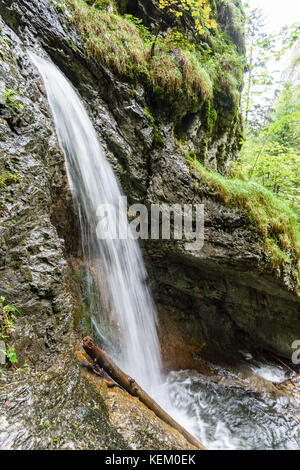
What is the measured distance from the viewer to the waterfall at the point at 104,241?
347 cm

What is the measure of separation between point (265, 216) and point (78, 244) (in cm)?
398

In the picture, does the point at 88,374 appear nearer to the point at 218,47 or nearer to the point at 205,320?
the point at 205,320

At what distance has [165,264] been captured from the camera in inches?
212

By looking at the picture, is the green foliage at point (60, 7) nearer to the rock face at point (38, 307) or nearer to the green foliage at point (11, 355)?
the rock face at point (38, 307)

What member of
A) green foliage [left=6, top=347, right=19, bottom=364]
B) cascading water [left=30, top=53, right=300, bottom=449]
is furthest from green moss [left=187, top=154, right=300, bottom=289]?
green foliage [left=6, top=347, right=19, bottom=364]

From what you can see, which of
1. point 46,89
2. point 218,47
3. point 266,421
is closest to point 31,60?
point 46,89

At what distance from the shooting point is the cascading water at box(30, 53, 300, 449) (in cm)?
337

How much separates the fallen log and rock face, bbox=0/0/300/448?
1.20 feet

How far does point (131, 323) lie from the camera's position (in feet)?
14.0

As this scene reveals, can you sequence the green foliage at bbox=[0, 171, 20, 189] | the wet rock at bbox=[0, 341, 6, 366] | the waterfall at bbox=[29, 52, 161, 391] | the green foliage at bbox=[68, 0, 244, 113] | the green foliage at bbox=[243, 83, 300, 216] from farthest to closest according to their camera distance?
the green foliage at bbox=[243, 83, 300, 216] < the green foliage at bbox=[68, 0, 244, 113] < the waterfall at bbox=[29, 52, 161, 391] < the green foliage at bbox=[0, 171, 20, 189] < the wet rock at bbox=[0, 341, 6, 366]

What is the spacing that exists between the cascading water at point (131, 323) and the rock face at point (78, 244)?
29 centimetres

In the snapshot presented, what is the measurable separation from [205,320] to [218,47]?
7679 millimetres

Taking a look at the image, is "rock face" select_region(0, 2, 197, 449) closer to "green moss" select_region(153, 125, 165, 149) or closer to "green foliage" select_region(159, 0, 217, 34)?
"green moss" select_region(153, 125, 165, 149)

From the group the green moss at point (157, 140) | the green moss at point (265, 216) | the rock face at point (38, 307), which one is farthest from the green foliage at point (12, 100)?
the green moss at point (265, 216)
